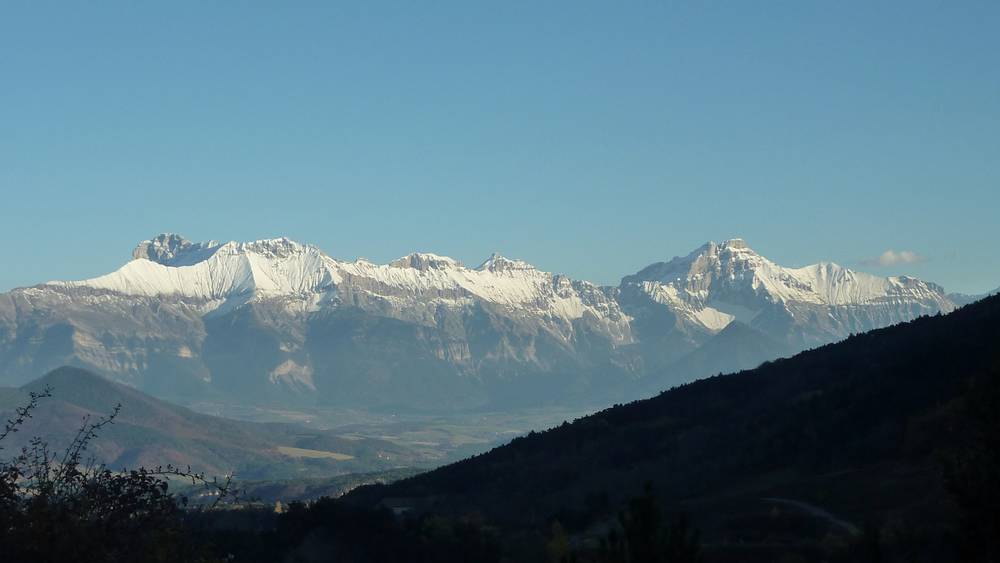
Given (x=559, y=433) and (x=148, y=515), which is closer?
(x=148, y=515)

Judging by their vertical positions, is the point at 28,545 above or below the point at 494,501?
below

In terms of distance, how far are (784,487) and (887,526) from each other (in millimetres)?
35665

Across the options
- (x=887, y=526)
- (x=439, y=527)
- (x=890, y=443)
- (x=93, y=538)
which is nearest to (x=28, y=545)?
(x=93, y=538)

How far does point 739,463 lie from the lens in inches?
5546

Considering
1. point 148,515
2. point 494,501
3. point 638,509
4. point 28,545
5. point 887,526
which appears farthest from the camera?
point 494,501

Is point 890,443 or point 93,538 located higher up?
point 890,443

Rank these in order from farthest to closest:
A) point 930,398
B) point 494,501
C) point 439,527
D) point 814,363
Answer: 1. point 814,363
2. point 494,501
3. point 930,398
4. point 439,527

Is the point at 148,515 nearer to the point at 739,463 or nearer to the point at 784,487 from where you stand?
the point at 784,487

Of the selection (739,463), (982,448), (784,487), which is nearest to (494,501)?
(739,463)

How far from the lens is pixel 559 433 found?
628 ft

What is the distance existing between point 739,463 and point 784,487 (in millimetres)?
25547

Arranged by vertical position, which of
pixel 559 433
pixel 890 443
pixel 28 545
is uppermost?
pixel 559 433

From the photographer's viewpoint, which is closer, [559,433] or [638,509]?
[638,509]

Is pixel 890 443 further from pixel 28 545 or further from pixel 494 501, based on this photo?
pixel 28 545
